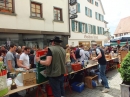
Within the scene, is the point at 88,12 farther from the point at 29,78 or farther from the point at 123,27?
the point at 123,27

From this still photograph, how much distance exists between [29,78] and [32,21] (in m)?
8.67

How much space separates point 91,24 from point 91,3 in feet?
12.2

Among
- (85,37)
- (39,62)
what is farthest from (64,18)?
(39,62)

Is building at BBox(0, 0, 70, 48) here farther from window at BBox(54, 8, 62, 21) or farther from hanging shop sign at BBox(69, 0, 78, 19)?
hanging shop sign at BBox(69, 0, 78, 19)

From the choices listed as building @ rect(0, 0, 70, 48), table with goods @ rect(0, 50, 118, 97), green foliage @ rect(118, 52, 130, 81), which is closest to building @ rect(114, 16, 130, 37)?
building @ rect(0, 0, 70, 48)

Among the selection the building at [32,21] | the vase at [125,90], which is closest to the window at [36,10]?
the building at [32,21]

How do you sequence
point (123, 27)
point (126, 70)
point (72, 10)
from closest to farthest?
point (126, 70)
point (72, 10)
point (123, 27)

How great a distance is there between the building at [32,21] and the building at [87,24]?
9.80ft

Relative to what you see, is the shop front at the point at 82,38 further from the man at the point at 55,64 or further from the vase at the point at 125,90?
the vase at the point at 125,90

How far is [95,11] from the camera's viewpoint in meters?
23.3

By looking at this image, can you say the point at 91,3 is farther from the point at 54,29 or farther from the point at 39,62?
the point at 39,62

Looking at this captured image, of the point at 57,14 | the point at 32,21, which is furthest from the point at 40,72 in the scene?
the point at 57,14

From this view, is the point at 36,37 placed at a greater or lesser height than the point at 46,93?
greater

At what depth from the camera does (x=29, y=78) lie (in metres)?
3.54
